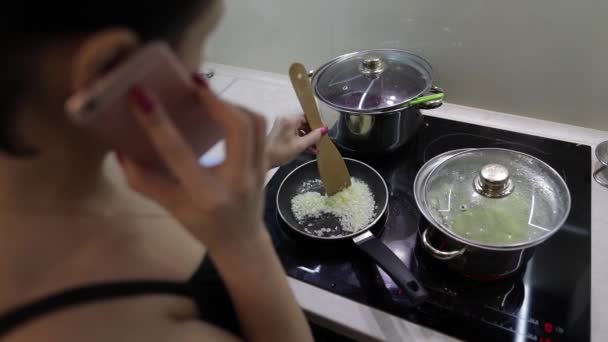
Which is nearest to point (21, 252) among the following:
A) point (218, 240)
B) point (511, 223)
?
point (218, 240)

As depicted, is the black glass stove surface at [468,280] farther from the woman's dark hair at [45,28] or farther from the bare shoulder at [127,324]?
the woman's dark hair at [45,28]

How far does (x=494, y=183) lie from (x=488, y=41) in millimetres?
404

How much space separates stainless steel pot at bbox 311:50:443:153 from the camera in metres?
0.74

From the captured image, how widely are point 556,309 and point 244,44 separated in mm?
960

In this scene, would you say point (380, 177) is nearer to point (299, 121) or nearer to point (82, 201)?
point (299, 121)

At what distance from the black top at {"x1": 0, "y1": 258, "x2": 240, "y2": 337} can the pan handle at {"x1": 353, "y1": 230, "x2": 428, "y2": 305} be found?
228 millimetres

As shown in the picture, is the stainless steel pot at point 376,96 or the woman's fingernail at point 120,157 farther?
the stainless steel pot at point 376,96

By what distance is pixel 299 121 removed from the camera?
26.7 inches

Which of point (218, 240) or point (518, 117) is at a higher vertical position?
point (218, 240)

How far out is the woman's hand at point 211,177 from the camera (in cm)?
27

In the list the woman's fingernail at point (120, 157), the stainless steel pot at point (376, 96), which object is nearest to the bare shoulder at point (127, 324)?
the woman's fingernail at point (120, 157)

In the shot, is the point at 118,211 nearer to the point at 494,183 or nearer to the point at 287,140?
the point at 287,140

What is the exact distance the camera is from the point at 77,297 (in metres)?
0.30

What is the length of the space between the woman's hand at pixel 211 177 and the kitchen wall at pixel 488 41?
0.68 meters
